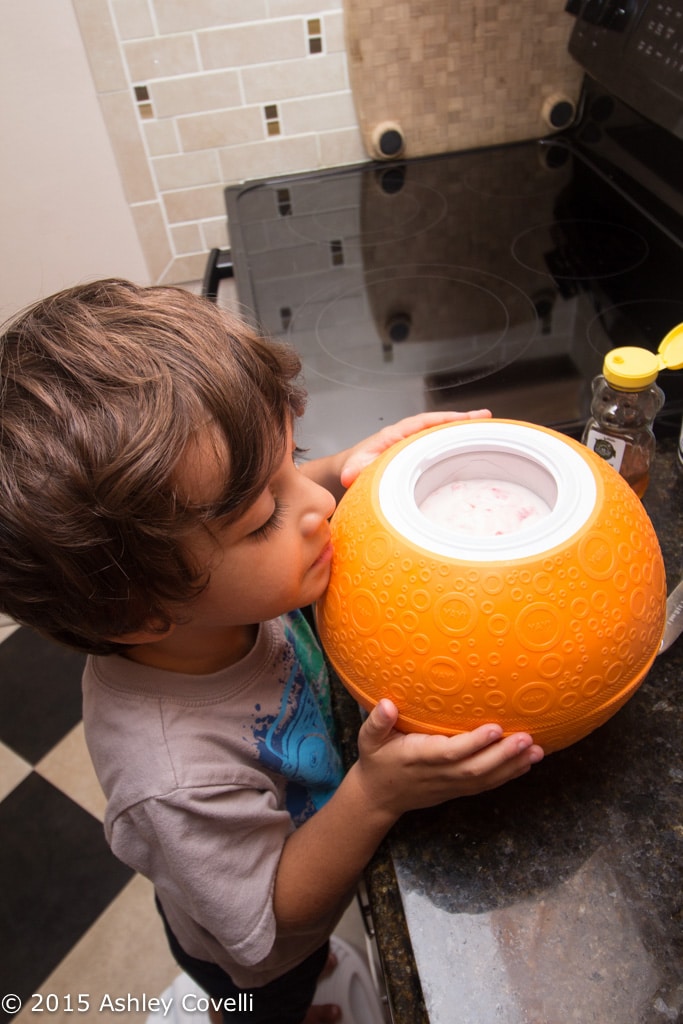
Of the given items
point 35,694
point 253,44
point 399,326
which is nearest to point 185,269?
point 253,44

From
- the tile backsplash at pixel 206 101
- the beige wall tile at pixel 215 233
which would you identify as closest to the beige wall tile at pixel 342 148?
the tile backsplash at pixel 206 101

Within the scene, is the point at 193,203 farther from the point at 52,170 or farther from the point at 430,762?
the point at 430,762

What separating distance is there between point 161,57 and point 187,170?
0.18 m

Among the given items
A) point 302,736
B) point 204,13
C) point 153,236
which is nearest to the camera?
point 302,736

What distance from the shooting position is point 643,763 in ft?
1.84

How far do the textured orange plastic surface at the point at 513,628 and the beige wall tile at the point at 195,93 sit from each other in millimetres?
1072

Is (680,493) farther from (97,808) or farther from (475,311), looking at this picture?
(97,808)

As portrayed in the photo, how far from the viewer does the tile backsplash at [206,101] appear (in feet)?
3.98

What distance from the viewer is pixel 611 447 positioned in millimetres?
744

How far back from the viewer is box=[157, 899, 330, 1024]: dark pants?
0.81 meters

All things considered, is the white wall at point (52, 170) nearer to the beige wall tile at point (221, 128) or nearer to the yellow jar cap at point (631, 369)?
the beige wall tile at point (221, 128)

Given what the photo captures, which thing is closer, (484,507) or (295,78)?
(484,507)

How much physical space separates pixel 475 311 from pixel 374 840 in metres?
0.79

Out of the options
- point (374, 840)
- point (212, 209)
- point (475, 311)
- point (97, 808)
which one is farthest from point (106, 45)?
point (97, 808)
